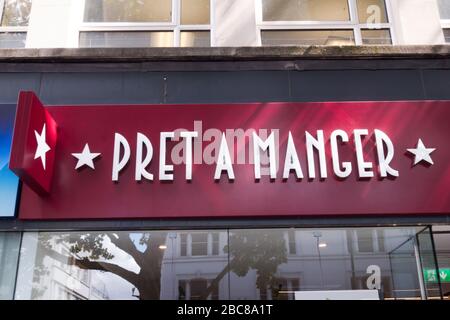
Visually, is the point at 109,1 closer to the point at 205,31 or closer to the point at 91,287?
the point at 205,31

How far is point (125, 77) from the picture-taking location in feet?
25.0

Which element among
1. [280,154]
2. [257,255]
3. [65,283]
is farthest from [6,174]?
[280,154]

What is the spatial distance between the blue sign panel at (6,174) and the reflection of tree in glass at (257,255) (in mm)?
2760

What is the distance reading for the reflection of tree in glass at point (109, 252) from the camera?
6.74 metres

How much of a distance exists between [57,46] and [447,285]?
653 cm

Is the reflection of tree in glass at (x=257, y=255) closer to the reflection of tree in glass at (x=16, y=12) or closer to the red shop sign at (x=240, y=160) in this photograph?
the red shop sign at (x=240, y=160)

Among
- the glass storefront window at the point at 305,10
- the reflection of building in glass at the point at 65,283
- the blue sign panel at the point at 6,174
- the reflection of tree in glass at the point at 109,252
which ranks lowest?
the reflection of building in glass at the point at 65,283

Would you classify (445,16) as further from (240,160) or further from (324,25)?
(240,160)

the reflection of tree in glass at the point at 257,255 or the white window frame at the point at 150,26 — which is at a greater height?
the white window frame at the point at 150,26

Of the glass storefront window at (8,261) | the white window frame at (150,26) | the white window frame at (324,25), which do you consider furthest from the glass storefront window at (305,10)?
the glass storefront window at (8,261)

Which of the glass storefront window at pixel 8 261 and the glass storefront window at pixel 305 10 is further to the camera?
the glass storefront window at pixel 305 10

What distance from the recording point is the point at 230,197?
22.3 feet
